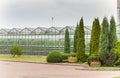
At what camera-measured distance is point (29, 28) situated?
2168 inches

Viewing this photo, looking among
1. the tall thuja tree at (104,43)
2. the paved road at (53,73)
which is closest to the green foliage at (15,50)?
the tall thuja tree at (104,43)

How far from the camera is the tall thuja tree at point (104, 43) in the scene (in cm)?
3444

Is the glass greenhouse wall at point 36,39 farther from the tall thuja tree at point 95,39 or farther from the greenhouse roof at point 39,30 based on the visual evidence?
the tall thuja tree at point 95,39

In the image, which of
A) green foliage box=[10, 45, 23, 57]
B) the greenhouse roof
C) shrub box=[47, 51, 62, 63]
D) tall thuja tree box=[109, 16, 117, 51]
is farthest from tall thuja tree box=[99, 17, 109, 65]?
green foliage box=[10, 45, 23, 57]

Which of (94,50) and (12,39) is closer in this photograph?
(94,50)

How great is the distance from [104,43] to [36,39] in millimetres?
19525

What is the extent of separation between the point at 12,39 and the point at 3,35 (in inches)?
93.2

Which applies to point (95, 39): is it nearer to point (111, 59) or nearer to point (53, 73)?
point (111, 59)

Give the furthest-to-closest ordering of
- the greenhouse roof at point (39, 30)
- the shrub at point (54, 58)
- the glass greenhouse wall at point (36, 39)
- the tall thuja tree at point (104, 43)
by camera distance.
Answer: the glass greenhouse wall at point (36, 39) → the greenhouse roof at point (39, 30) → the shrub at point (54, 58) → the tall thuja tree at point (104, 43)

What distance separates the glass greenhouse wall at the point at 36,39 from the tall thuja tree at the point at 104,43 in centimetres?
1276

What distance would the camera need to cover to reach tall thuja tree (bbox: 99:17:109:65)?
113 feet

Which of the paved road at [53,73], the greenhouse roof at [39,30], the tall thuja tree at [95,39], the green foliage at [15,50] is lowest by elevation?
the paved road at [53,73]

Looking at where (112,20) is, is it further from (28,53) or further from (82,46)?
(28,53)

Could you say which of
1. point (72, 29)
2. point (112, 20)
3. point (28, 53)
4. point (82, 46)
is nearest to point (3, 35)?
point (28, 53)
